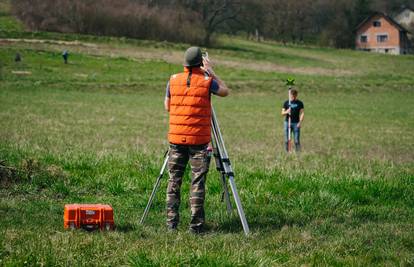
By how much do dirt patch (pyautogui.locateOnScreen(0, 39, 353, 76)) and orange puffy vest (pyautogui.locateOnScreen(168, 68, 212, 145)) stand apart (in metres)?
60.1

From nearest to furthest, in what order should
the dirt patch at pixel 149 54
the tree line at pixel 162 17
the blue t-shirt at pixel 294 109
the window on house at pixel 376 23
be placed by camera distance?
the blue t-shirt at pixel 294 109 → the dirt patch at pixel 149 54 → the tree line at pixel 162 17 → the window on house at pixel 376 23

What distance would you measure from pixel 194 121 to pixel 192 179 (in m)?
0.72

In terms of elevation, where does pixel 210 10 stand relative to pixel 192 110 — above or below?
above

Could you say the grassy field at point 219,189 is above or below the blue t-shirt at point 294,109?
below

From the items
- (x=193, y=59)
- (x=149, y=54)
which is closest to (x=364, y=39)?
(x=149, y=54)

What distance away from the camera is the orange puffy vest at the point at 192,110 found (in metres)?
8.46

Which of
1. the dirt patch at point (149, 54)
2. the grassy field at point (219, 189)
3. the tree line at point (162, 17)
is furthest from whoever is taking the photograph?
the tree line at point (162, 17)

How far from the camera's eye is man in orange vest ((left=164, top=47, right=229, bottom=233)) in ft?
27.8

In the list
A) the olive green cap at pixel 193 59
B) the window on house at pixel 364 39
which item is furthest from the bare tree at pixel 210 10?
the olive green cap at pixel 193 59

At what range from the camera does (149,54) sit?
2879 inches

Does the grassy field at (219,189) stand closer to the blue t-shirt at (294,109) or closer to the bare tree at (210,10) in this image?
the blue t-shirt at (294,109)

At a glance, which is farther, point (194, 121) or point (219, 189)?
point (219, 189)

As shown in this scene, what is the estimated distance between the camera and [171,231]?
829 cm

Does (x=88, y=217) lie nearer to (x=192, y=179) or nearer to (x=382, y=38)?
(x=192, y=179)
